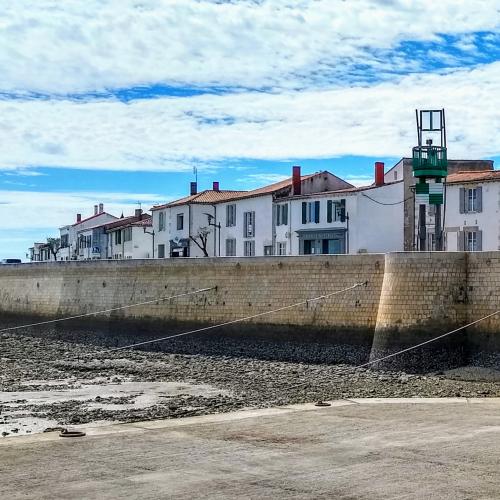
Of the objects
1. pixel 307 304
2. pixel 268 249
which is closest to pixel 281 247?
pixel 268 249

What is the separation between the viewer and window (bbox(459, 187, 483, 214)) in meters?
41.5

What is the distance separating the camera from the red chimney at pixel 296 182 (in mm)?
50531

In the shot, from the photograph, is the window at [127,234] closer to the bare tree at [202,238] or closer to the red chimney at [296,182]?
the bare tree at [202,238]

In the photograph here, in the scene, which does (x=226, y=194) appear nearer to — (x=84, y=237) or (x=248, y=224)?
(x=248, y=224)

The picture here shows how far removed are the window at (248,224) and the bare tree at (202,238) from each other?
298cm

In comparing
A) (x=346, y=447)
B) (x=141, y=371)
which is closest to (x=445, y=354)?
(x=141, y=371)

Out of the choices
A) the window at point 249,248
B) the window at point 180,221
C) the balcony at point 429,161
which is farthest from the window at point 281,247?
the balcony at point 429,161

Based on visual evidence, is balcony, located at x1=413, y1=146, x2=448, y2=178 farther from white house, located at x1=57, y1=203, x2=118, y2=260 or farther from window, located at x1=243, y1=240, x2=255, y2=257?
white house, located at x1=57, y1=203, x2=118, y2=260

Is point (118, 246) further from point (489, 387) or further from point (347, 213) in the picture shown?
point (489, 387)

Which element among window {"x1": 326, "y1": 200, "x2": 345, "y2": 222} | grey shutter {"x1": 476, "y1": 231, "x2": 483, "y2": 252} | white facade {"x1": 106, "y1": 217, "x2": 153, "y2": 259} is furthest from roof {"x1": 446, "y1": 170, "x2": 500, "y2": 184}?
white facade {"x1": 106, "y1": 217, "x2": 153, "y2": 259}

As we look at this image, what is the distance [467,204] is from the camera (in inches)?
1658

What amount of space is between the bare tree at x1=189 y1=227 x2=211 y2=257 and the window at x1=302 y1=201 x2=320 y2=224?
25.1 feet

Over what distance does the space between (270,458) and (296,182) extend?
38.7m

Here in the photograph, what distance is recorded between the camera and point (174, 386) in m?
23.0
